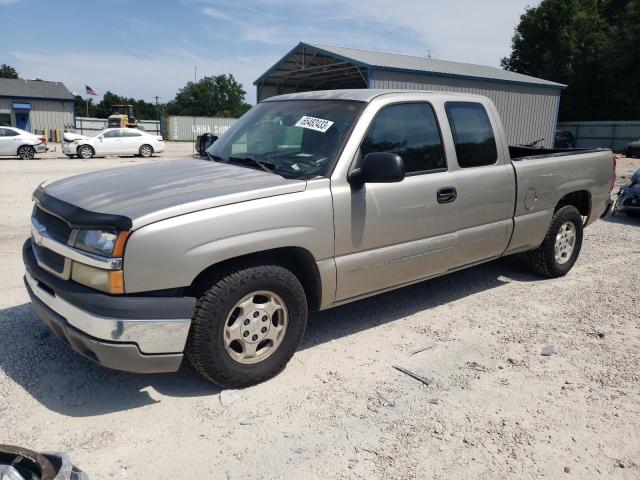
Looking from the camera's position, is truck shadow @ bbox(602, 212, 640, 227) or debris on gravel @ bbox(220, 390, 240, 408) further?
Result: truck shadow @ bbox(602, 212, 640, 227)

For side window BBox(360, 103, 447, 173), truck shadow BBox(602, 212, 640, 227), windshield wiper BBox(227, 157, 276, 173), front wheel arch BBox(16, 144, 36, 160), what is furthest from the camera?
front wheel arch BBox(16, 144, 36, 160)

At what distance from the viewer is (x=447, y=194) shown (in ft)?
13.9

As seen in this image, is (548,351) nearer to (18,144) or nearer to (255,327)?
(255,327)

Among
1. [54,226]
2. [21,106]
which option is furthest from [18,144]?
[21,106]

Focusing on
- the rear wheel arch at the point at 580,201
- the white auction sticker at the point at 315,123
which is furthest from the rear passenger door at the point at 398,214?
the rear wheel arch at the point at 580,201

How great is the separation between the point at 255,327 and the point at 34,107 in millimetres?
53997

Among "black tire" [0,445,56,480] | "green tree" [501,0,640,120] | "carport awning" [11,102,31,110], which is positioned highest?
"green tree" [501,0,640,120]

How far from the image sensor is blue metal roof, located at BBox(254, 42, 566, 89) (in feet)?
64.7

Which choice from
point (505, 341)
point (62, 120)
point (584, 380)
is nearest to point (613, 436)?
point (584, 380)

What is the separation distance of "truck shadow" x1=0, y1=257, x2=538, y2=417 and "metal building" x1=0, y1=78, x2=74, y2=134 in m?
50.9

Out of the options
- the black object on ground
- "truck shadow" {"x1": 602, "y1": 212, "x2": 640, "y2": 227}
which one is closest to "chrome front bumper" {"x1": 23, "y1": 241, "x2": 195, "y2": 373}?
the black object on ground

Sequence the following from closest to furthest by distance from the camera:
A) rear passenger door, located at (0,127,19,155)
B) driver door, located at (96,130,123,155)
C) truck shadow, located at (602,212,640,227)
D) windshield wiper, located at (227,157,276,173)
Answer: windshield wiper, located at (227,157,276,173)
truck shadow, located at (602,212,640,227)
rear passenger door, located at (0,127,19,155)
driver door, located at (96,130,123,155)

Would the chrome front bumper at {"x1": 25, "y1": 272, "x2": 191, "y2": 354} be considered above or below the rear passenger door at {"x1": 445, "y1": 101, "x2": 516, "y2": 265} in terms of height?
below

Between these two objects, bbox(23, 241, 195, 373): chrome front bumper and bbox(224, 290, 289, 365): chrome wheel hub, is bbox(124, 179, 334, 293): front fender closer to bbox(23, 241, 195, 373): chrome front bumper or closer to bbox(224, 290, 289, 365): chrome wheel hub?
bbox(23, 241, 195, 373): chrome front bumper
